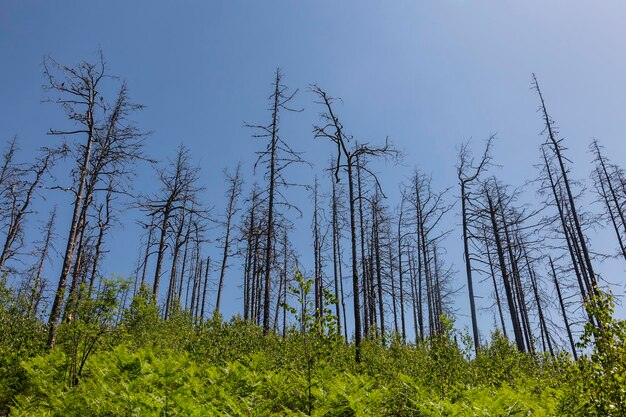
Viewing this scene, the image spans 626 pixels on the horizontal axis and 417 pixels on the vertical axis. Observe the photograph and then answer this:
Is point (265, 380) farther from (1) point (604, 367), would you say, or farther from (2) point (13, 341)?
(2) point (13, 341)

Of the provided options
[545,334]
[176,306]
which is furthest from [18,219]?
[545,334]

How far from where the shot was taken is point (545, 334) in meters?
25.8

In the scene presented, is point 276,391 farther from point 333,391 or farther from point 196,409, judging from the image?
point 196,409

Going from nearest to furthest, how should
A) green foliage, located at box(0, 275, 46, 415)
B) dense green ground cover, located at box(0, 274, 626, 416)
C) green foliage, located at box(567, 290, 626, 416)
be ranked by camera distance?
green foliage, located at box(567, 290, 626, 416) → dense green ground cover, located at box(0, 274, 626, 416) → green foliage, located at box(0, 275, 46, 415)

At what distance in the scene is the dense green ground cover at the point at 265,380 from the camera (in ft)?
14.2

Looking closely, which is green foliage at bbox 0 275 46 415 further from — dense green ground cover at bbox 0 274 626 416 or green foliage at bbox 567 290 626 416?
green foliage at bbox 567 290 626 416

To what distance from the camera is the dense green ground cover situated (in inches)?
171

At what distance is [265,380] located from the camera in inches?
252

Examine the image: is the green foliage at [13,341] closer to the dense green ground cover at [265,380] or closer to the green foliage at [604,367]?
the dense green ground cover at [265,380]

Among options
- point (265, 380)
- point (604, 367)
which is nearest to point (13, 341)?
point (265, 380)

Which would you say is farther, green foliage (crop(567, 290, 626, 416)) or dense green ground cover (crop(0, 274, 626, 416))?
dense green ground cover (crop(0, 274, 626, 416))

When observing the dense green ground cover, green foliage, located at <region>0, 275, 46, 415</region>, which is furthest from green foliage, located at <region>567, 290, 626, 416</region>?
green foliage, located at <region>0, 275, 46, 415</region>

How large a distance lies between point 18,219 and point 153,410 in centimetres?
1968

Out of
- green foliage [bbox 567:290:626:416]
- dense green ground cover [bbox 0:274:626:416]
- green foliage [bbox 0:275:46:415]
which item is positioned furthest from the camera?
green foliage [bbox 0:275:46:415]
